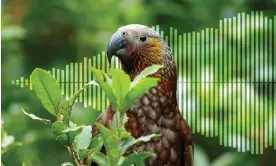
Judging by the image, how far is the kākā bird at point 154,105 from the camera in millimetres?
1891

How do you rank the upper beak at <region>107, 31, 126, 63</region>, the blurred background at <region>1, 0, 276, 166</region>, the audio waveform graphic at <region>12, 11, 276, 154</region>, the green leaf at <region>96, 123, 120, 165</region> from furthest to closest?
the blurred background at <region>1, 0, 276, 166</region>
the audio waveform graphic at <region>12, 11, 276, 154</region>
the upper beak at <region>107, 31, 126, 63</region>
the green leaf at <region>96, 123, 120, 165</region>

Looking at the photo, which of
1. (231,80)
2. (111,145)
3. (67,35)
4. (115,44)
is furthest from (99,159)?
(67,35)

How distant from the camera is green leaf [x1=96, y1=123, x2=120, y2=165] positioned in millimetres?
1031

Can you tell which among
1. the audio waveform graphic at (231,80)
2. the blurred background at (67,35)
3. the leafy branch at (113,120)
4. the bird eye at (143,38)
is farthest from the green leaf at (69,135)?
the blurred background at (67,35)

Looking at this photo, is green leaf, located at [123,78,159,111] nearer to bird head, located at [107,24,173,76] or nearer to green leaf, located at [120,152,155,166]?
green leaf, located at [120,152,155,166]

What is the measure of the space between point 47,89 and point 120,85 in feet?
0.36

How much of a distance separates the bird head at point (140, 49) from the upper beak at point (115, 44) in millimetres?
11

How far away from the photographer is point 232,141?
108 inches

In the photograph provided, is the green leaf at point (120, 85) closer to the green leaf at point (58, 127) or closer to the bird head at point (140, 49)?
the green leaf at point (58, 127)

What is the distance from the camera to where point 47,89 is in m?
1.10

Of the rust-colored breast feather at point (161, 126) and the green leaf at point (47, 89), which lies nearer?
the green leaf at point (47, 89)

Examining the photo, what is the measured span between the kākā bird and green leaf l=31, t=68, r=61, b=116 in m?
0.75

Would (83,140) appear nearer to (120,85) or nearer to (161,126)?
(120,85)

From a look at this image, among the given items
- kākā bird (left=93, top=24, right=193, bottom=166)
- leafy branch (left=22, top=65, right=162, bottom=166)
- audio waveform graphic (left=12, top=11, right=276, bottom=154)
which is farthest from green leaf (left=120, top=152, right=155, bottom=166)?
audio waveform graphic (left=12, top=11, right=276, bottom=154)
